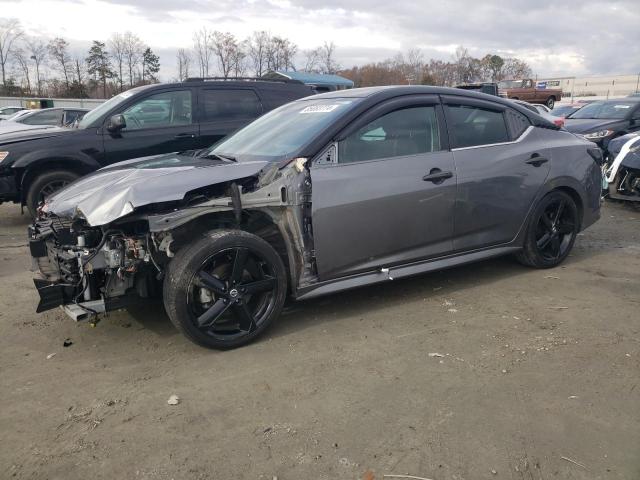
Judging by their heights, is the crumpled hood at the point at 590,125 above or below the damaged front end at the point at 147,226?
above

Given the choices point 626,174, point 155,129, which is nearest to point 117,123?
point 155,129

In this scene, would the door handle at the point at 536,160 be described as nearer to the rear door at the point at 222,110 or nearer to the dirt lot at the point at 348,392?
the dirt lot at the point at 348,392

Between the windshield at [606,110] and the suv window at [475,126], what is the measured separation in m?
8.55

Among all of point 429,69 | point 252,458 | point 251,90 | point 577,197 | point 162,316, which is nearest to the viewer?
point 252,458

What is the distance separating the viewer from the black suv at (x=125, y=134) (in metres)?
6.88

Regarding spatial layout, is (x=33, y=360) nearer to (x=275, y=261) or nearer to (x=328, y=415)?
(x=275, y=261)

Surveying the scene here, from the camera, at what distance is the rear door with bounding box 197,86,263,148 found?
7504mm

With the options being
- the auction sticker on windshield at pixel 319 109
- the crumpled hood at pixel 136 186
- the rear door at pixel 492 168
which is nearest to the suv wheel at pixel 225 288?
the crumpled hood at pixel 136 186

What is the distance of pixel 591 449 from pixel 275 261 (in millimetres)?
2080

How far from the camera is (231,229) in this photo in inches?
140

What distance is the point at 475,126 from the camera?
455 cm

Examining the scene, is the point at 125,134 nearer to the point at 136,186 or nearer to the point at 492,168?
the point at 136,186

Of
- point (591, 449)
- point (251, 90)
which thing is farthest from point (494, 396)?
point (251, 90)

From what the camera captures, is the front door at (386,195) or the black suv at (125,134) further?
the black suv at (125,134)
